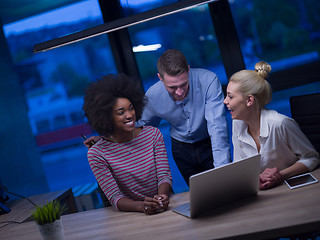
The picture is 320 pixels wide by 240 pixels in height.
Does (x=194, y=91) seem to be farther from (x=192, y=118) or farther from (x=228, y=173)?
(x=228, y=173)

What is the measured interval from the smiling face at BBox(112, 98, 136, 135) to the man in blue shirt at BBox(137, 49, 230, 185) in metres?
0.45

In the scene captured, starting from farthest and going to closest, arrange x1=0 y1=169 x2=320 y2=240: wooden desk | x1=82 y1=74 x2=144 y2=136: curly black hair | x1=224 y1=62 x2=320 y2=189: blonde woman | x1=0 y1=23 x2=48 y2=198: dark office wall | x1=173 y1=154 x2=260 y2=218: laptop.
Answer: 1. x1=0 y1=23 x2=48 y2=198: dark office wall
2. x1=82 y1=74 x2=144 y2=136: curly black hair
3. x1=224 y1=62 x2=320 y2=189: blonde woman
4. x1=173 y1=154 x2=260 y2=218: laptop
5. x1=0 y1=169 x2=320 y2=240: wooden desk

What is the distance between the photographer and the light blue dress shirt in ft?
9.11

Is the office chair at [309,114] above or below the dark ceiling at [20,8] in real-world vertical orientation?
below

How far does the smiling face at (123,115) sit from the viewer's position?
2.29 meters

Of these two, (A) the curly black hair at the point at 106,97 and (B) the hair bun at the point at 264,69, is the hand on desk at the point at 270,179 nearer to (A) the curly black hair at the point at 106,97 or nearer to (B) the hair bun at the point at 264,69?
(B) the hair bun at the point at 264,69

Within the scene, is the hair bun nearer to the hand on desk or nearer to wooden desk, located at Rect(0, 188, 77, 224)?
the hand on desk

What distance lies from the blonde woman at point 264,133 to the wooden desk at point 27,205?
1.50m

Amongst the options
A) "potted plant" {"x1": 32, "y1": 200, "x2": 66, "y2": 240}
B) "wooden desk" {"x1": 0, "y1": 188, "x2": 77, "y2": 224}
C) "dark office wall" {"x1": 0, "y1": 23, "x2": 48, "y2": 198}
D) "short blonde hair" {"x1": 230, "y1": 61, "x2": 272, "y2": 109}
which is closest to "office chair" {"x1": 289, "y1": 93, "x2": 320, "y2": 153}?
"short blonde hair" {"x1": 230, "y1": 61, "x2": 272, "y2": 109}

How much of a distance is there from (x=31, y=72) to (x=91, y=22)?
0.85 meters

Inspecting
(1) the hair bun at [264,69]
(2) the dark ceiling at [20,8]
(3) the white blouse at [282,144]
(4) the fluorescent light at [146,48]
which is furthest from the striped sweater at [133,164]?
(2) the dark ceiling at [20,8]

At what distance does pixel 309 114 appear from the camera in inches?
104

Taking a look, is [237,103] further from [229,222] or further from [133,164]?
[229,222]

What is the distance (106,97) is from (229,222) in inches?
41.2
